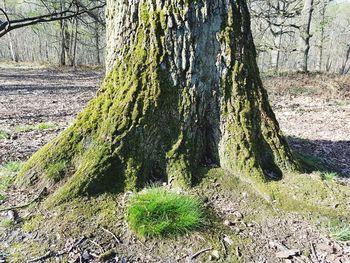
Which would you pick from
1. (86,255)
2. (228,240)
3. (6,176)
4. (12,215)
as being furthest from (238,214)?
(6,176)

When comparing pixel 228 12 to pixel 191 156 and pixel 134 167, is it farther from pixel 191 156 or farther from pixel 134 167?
pixel 134 167

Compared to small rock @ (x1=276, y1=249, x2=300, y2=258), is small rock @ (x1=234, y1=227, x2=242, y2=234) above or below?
above

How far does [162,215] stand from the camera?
9.08 feet

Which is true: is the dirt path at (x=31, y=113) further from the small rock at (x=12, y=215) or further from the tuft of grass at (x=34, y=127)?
the small rock at (x=12, y=215)

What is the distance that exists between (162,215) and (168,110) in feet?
3.48

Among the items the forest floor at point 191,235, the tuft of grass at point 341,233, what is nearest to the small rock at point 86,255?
the forest floor at point 191,235

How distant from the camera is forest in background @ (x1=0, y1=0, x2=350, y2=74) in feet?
53.7

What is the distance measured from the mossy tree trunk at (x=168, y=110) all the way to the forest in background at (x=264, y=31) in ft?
3.13

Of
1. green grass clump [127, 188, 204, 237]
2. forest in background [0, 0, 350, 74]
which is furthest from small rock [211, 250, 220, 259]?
forest in background [0, 0, 350, 74]

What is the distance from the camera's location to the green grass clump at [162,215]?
2711mm

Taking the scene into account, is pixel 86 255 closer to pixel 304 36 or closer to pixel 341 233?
pixel 341 233

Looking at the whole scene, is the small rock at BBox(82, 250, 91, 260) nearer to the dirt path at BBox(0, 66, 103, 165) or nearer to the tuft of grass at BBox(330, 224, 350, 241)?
the tuft of grass at BBox(330, 224, 350, 241)

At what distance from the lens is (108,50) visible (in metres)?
3.39

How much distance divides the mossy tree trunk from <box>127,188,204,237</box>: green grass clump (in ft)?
1.19
